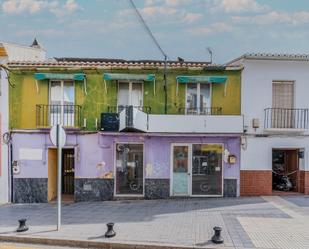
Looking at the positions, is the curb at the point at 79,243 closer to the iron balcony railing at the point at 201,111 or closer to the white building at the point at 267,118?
the white building at the point at 267,118

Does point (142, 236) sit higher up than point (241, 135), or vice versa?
point (241, 135)

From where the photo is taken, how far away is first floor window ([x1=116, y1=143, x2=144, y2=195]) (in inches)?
604

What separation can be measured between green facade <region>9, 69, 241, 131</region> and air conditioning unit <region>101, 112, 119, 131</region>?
0.68m

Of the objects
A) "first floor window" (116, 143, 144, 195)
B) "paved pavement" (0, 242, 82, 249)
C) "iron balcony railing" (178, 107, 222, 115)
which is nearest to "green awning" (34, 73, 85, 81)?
"first floor window" (116, 143, 144, 195)

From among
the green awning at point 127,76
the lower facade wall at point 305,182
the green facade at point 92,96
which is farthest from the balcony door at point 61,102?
the lower facade wall at point 305,182

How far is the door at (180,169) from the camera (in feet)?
49.8

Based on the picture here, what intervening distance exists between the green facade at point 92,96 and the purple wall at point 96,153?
0.66 m

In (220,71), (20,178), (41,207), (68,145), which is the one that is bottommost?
(41,207)

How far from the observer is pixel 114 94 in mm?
15234

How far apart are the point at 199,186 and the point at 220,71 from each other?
17.3 feet

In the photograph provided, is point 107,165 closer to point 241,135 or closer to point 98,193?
point 98,193

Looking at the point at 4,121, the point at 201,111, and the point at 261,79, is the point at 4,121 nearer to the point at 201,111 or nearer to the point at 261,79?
the point at 201,111

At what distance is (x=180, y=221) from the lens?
10695mm

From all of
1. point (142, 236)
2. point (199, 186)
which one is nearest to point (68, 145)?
point (199, 186)
